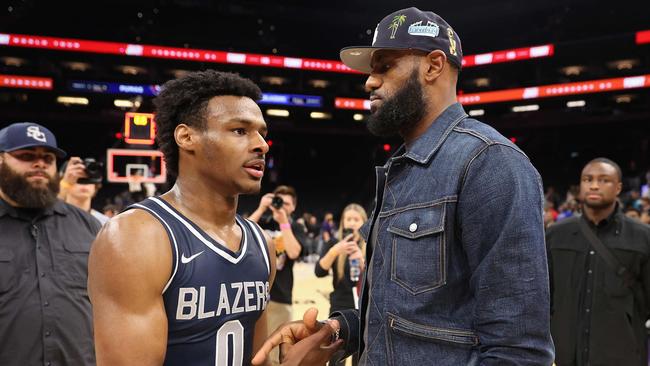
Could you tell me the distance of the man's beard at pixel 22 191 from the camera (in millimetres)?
2922

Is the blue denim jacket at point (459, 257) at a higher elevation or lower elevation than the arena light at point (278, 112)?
lower

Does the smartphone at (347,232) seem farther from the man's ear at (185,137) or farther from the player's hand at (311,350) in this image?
the man's ear at (185,137)

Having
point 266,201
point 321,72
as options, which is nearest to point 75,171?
point 266,201

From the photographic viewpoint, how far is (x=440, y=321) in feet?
5.05

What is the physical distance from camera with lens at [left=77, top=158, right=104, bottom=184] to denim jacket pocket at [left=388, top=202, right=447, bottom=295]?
3.23 meters

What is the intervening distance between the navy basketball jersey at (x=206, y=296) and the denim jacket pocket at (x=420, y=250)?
572 millimetres

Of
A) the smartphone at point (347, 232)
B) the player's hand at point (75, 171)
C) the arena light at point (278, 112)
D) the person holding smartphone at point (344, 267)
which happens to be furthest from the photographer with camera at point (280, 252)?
the arena light at point (278, 112)

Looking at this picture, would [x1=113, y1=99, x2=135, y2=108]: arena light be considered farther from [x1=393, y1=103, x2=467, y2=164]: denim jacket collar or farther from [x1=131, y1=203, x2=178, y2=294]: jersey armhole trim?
[x1=393, y1=103, x2=467, y2=164]: denim jacket collar

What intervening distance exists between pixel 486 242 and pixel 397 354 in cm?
44

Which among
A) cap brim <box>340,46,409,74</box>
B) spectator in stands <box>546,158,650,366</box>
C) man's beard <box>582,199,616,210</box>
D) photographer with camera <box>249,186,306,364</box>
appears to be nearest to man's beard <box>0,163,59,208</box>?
cap brim <box>340,46,409,74</box>

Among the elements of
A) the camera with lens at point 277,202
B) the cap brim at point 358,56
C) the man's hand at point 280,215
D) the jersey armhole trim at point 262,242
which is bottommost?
the jersey armhole trim at point 262,242

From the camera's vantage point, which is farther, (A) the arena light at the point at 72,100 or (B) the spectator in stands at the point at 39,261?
(A) the arena light at the point at 72,100

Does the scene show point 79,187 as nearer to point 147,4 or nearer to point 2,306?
point 2,306

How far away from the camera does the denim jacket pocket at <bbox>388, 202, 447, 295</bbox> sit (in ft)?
5.08
